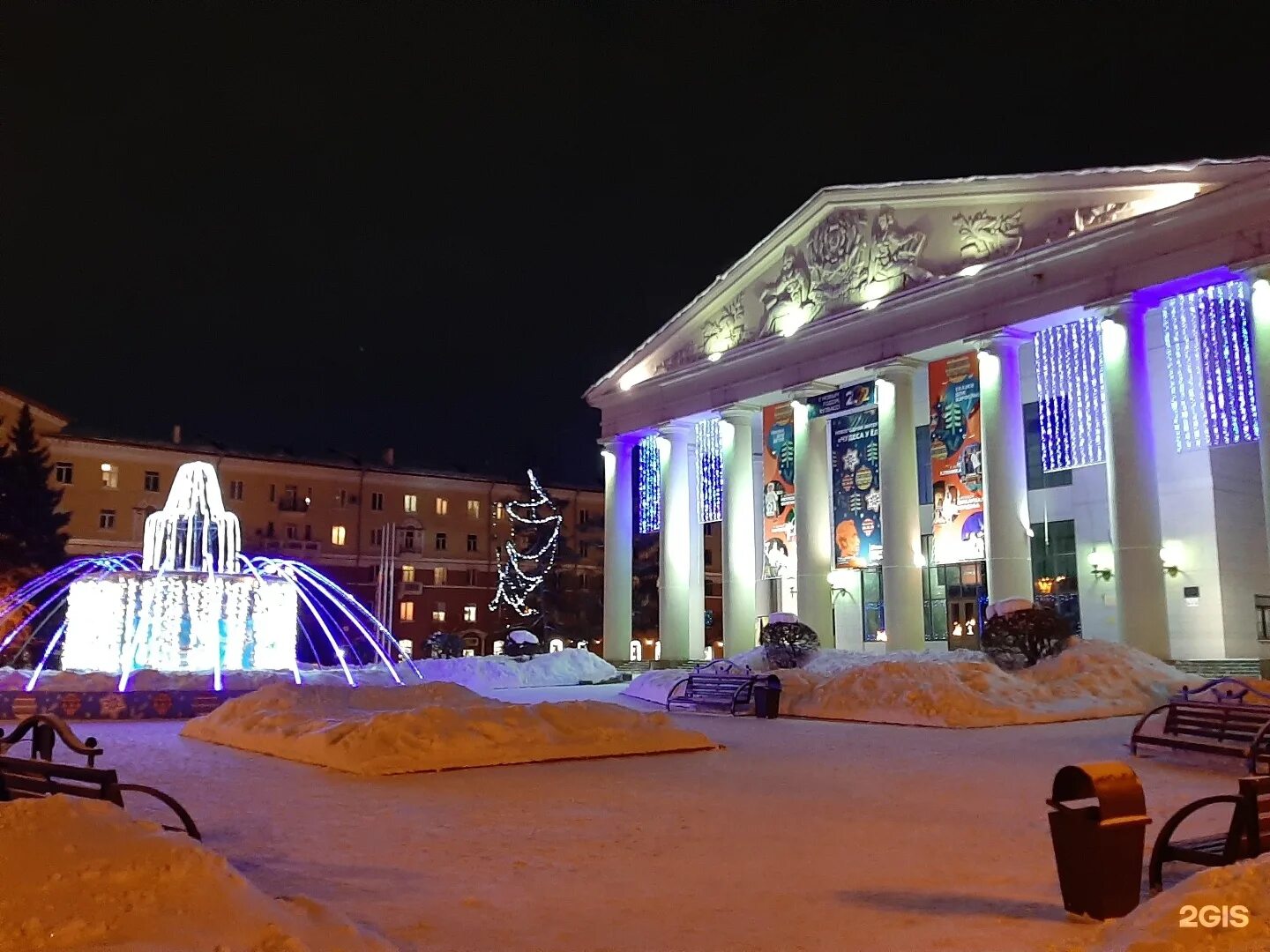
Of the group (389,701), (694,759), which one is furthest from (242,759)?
(694,759)

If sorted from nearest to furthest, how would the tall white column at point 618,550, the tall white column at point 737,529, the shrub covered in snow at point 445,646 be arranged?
the tall white column at point 737,529
the shrub covered in snow at point 445,646
the tall white column at point 618,550

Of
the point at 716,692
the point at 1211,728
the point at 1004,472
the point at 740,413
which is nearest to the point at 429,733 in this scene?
the point at 1211,728

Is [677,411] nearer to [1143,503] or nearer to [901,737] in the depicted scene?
[1143,503]

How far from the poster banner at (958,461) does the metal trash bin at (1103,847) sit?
81.2 feet

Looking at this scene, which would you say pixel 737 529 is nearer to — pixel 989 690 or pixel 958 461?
pixel 958 461

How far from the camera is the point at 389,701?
1769cm

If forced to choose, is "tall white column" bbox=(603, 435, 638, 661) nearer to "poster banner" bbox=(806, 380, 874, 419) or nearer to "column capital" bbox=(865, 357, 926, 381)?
"poster banner" bbox=(806, 380, 874, 419)

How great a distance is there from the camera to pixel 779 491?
37562 millimetres

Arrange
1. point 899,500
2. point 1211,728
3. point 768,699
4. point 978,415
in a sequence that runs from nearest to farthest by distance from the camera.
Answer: point 1211,728 < point 768,699 < point 978,415 < point 899,500

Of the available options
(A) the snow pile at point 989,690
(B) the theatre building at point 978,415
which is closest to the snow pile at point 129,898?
(A) the snow pile at point 989,690

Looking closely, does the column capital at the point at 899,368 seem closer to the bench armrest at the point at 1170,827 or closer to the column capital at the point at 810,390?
the column capital at the point at 810,390

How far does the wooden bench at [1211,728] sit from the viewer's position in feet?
39.3

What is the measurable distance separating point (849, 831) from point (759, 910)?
2.69 metres

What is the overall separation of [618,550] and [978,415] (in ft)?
57.1
